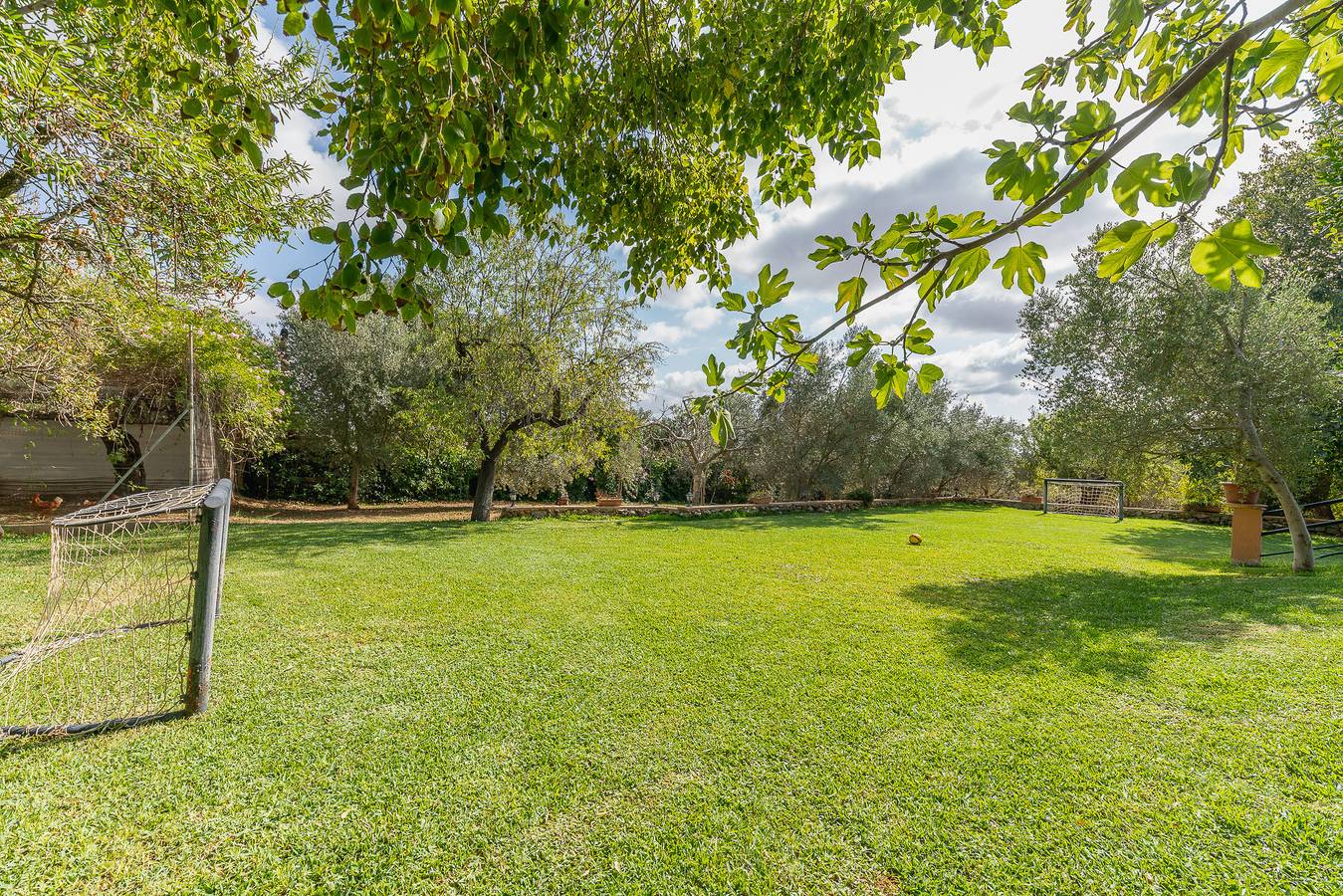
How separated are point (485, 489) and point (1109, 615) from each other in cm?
1128

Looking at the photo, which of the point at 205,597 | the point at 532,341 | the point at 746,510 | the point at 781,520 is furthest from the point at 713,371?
the point at 746,510

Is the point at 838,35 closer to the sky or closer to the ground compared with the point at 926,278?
closer to the sky

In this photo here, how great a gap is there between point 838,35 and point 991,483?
20.5 metres

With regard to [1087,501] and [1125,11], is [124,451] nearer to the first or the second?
[1125,11]

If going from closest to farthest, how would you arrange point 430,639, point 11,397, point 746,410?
point 430,639 → point 11,397 → point 746,410

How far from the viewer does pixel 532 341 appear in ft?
35.5

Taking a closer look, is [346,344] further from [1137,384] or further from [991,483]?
[991,483]

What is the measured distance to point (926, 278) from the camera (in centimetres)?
128

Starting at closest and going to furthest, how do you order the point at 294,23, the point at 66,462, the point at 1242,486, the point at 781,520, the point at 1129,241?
the point at 1129,241
the point at 294,23
the point at 1242,486
the point at 781,520
the point at 66,462

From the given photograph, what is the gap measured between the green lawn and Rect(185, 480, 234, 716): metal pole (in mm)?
194

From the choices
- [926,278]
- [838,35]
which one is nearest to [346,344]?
[838,35]

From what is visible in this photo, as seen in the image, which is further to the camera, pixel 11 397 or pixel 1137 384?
pixel 11 397

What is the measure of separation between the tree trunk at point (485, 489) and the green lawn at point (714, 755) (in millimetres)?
6482

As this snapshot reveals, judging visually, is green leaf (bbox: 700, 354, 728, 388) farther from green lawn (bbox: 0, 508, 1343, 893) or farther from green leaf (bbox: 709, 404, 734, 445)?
green lawn (bbox: 0, 508, 1343, 893)
